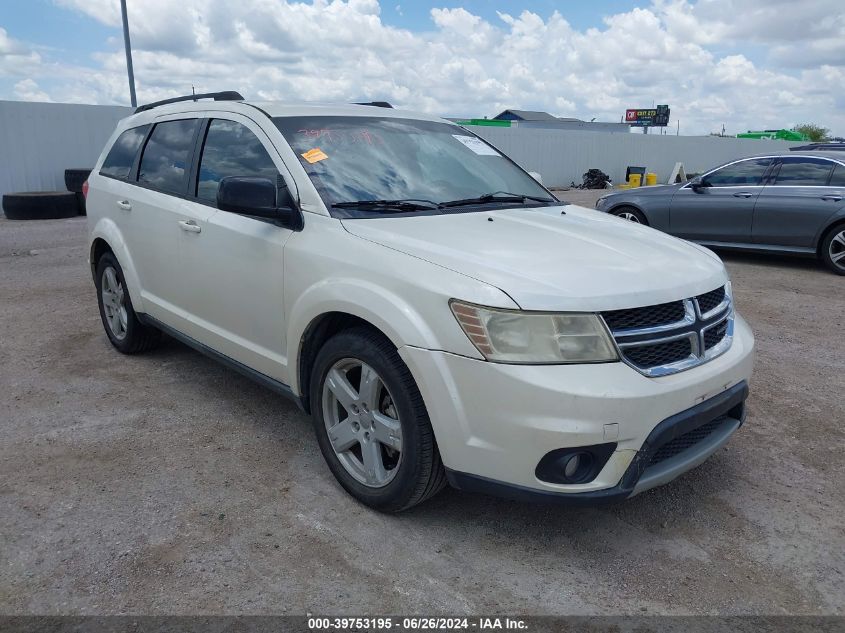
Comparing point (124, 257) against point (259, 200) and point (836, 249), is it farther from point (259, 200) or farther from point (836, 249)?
point (836, 249)

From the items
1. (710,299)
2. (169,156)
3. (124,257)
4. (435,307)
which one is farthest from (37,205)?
(710,299)

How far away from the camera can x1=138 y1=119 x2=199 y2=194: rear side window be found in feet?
14.2

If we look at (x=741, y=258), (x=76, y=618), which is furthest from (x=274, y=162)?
(x=741, y=258)

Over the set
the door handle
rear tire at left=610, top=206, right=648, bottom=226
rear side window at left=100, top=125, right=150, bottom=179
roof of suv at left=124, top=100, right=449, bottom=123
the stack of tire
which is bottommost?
the stack of tire

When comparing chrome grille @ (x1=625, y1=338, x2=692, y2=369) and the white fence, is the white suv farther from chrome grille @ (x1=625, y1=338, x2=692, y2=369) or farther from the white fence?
the white fence

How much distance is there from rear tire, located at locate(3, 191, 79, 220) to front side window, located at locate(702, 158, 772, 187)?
1156 centimetres

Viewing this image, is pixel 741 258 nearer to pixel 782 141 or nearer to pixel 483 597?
pixel 483 597

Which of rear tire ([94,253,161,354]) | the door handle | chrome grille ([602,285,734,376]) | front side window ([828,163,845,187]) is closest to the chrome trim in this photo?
chrome grille ([602,285,734,376])

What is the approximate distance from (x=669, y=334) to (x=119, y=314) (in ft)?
13.7

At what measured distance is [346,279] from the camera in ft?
9.95

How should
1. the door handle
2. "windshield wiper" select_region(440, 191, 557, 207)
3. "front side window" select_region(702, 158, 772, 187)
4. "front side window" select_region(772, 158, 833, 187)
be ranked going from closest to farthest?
1. "windshield wiper" select_region(440, 191, 557, 207)
2. the door handle
3. "front side window" select_region(772, 158, 833, 187)
4. "front side window" select_region(702, 158, 772, 187)

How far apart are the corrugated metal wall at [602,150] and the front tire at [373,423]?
1906cm

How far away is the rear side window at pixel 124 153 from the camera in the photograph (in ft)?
16.5

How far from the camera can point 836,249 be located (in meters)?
8.88
